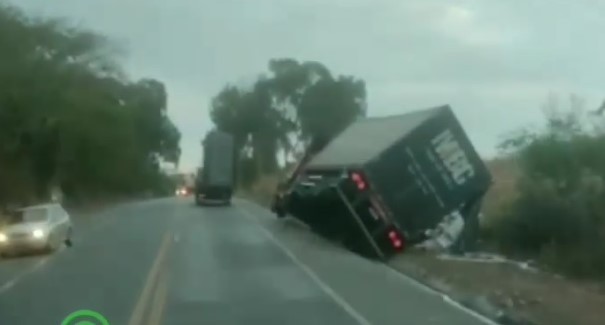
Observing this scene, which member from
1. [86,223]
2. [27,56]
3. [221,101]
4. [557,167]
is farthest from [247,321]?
[221,101]

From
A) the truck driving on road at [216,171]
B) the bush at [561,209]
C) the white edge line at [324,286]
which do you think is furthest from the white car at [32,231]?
the truck driving on road at [216,171]

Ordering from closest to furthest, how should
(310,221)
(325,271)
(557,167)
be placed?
(325,271), (557,167), (310,221)

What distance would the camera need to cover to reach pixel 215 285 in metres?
26.6

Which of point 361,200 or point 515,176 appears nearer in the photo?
point 361,200

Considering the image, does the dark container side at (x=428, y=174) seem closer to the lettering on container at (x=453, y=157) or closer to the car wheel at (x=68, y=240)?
the lettering on container at (x=453, y=157)

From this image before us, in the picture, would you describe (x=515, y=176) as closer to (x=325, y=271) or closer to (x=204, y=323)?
(x=325, y=271)

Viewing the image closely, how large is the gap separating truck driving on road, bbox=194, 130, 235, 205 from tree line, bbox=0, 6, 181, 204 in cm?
715

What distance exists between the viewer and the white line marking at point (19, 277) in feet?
89.2

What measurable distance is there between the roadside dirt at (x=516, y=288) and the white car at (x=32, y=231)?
1008cm

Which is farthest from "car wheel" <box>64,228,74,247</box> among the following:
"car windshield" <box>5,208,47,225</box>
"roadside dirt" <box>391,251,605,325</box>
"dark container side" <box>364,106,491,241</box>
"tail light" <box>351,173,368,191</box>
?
"dark container side" <box>364,106,491,241</box>

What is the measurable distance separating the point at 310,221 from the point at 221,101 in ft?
269

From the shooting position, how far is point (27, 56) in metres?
66.2

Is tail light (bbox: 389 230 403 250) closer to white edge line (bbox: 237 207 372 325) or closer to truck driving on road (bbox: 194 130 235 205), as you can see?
white edge line (bbox: 237 207 372 325)

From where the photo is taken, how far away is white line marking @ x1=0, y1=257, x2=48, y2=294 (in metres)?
27.2
